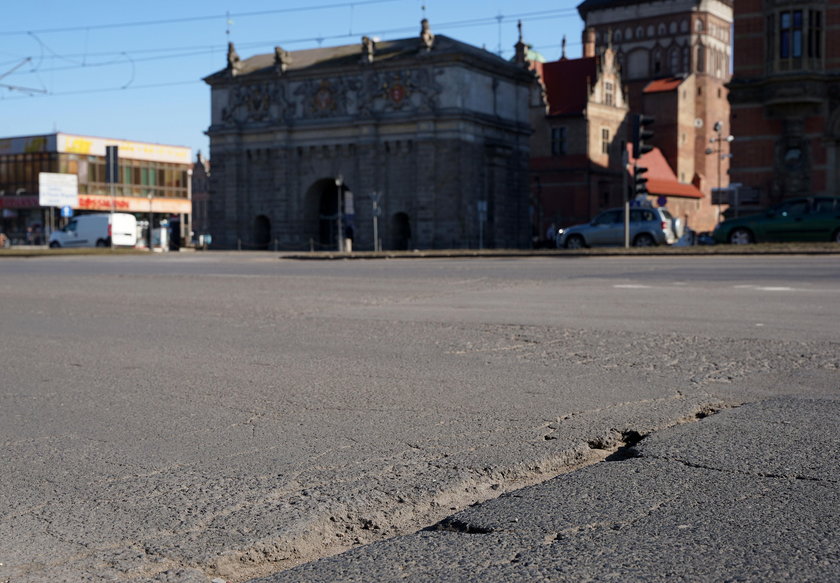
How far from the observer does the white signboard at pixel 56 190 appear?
74.0 metres

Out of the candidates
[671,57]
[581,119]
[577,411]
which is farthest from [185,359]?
[671,57]

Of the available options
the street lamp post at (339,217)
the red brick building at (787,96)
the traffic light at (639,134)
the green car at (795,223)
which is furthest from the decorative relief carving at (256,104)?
the traffic light at (639,134)

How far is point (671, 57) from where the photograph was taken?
101438 millimetres

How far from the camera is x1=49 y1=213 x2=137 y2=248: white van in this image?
61469 millimetres

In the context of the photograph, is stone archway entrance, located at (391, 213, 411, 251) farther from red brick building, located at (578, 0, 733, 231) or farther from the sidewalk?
the sidewalk

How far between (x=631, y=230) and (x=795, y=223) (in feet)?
20.8

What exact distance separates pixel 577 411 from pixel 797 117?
42819 millimetres

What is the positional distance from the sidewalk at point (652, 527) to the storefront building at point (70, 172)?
275ft

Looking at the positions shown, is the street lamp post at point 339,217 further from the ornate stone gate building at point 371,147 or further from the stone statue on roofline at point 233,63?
the stone statue on roofline at point 233,63

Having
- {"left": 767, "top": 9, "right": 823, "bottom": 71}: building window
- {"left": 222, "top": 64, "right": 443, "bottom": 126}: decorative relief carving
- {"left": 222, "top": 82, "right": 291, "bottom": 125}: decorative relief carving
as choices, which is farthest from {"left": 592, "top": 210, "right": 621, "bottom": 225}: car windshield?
{"left": 222, "top": 82, "right": 291, "bottom": 125}: decorative relief carving

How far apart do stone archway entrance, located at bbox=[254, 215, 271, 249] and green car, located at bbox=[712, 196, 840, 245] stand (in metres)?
47.6

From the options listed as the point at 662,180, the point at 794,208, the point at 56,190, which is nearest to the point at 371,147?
the point at 56,190

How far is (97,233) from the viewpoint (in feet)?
204

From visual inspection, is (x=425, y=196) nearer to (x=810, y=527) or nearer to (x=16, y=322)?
(x=16, y=322)
